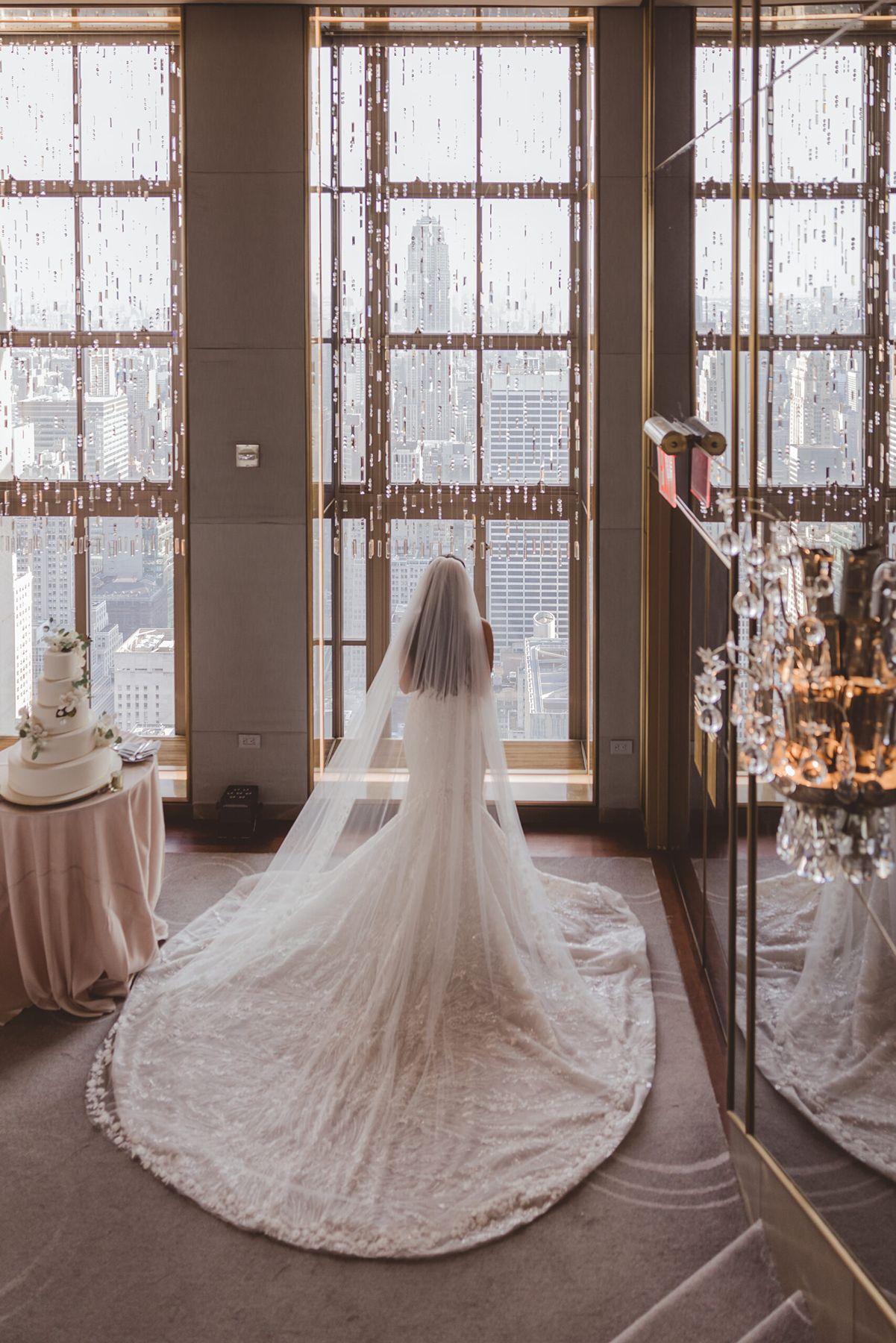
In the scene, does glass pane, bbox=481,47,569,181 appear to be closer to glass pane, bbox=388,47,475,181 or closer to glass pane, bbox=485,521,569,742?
glass pane, bbox=388,47,475,181

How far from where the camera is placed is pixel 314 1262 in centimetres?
302

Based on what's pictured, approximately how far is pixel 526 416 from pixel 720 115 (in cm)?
247

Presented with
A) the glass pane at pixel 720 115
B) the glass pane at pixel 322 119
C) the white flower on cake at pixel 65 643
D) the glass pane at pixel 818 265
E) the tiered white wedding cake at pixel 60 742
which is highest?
the glass pane at pixel 322 119

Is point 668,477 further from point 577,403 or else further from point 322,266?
point 322,266

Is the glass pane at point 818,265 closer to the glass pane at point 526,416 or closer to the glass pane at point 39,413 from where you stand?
the glass pane at point 526,416

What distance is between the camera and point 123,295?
247 inches

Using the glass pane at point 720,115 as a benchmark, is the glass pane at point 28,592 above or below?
below

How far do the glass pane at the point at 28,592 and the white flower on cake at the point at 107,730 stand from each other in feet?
6.53

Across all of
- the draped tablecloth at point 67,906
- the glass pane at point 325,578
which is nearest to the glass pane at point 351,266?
the glass pane at point 325,578

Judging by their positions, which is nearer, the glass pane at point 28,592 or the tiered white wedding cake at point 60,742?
the tiered white wedding cake at point 60,742

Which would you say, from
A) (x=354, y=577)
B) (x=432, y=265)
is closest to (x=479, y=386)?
(x=432, y=265)

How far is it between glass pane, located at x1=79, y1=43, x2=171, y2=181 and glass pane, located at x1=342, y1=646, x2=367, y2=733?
263cm

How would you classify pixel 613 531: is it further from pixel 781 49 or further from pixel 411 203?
pixel 781 49

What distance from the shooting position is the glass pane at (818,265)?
225 cm
